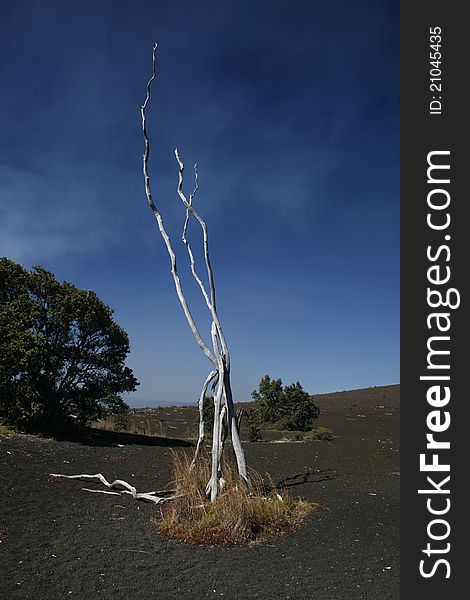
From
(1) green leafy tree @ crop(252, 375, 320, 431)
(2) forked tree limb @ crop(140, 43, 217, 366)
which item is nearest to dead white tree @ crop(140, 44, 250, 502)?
(2) forked tree limb @ crop(140, 43, 217, 366)

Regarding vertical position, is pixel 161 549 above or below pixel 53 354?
below

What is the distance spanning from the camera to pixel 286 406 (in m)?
22.4

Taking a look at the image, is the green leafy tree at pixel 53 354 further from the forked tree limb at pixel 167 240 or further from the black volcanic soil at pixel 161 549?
the forked tree limb at pixel 167 240

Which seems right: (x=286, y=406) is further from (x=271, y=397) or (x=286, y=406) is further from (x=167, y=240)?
(x=167, y=240)

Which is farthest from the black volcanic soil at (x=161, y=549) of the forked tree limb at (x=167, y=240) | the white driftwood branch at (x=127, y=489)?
the forked tree limb at (x=167, y=240)

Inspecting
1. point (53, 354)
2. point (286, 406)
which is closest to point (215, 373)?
point (53, 354)

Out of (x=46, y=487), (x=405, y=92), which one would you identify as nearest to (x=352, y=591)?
(x=405, y=92)

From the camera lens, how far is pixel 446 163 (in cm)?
506

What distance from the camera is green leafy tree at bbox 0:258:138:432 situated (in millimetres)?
12406

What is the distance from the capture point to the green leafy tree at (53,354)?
1241cm

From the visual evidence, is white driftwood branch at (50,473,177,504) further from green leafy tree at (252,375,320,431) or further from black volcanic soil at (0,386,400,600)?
green leafy tree at (252,375,320,431)

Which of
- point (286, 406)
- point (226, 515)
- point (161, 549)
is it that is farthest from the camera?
point (286, 406)

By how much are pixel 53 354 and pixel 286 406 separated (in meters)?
12.3

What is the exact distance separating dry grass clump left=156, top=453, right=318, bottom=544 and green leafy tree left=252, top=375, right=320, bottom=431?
50.3 ft
